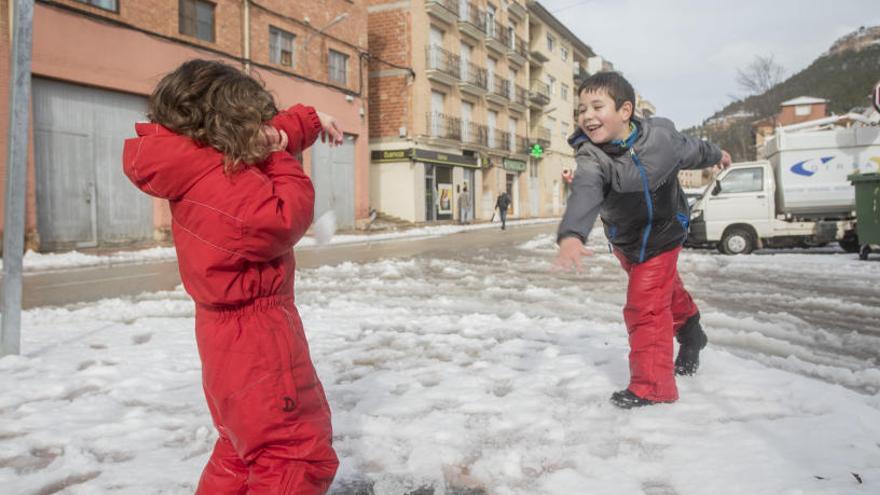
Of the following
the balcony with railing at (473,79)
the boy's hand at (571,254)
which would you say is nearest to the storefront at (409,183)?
the balcony with railing at (473,79)

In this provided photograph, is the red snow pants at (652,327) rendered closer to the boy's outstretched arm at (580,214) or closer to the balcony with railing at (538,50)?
the boy's outstretched arm at (580,214)

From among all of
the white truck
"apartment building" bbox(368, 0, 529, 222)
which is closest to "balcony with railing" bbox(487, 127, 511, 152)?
"apartment building" bbox(368, 0, 529, 222)

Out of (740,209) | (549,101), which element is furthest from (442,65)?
(740,209)

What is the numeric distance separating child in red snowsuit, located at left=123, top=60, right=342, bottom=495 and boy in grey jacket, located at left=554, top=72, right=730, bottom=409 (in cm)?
131

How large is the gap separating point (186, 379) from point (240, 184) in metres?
2.34

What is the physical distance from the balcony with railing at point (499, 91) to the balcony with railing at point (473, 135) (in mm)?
2176

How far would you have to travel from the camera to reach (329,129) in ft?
6.35

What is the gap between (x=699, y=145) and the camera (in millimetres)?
3055

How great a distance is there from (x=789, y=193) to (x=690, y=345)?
9.99m

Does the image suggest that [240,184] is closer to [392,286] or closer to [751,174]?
[392,286]

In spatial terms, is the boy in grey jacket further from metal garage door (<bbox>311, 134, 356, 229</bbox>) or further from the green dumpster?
metal garage door (<bbox>311, 134, 356, 229</bbox>)

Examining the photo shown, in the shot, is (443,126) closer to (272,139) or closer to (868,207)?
(868,207)

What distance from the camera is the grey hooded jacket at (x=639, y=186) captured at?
104 inches

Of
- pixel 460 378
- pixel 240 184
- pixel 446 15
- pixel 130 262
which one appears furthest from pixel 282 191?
pixel 446 15
